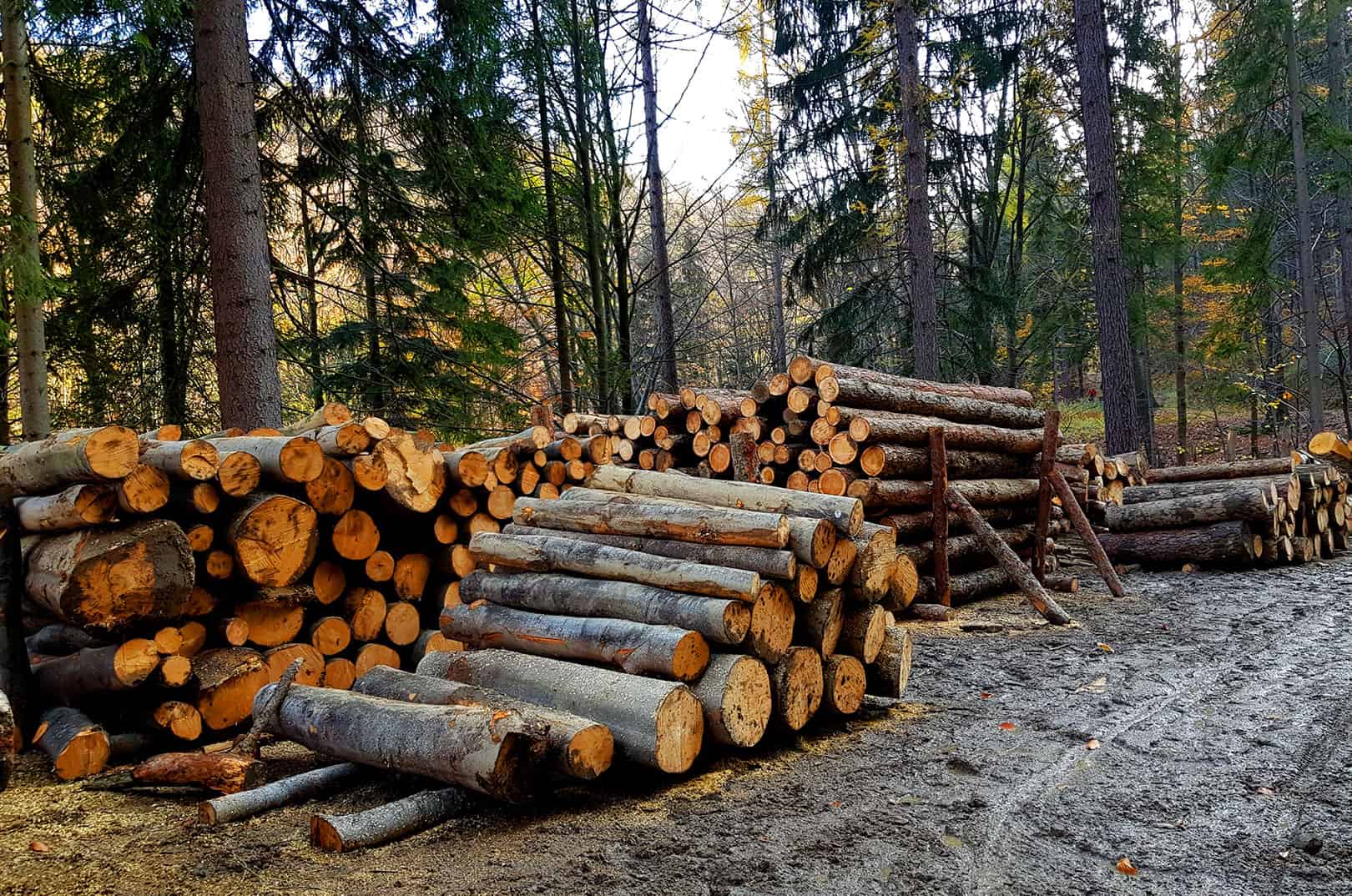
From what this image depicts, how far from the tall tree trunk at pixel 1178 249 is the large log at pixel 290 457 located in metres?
17.8

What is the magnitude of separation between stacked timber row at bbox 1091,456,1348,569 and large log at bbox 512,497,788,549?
24.3 ft

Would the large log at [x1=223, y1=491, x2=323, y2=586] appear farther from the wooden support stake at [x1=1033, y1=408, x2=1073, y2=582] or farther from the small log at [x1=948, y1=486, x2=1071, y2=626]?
the wooden support stake at [x1=1033, y1=408, x2=1073, y2=582]

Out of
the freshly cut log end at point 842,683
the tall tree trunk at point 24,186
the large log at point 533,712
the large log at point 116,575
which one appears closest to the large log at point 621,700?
the large log at point 533,712

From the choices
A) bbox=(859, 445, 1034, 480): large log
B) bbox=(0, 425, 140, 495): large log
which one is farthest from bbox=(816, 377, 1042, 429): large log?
bbox=(0, 425, 140, 495): large log

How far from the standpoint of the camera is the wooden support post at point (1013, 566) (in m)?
7.07

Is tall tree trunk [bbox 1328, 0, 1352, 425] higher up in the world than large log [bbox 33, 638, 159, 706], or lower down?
higher up

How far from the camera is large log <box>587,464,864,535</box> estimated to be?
4680 millimetres

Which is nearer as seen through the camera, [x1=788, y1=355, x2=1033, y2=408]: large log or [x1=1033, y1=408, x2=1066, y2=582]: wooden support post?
[x1=788, y1=355, x2=1033, y2=408]: large log

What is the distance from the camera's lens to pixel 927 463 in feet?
27.6

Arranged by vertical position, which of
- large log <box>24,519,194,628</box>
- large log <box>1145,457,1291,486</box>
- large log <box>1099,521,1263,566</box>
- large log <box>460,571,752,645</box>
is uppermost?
large log <box>24,519,194,628</box>

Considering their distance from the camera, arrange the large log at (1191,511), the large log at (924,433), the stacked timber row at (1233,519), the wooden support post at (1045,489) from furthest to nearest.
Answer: the stacked timber row at (1233,519) < the large log at (1191,511) < the wooden support post at (1045,489) < the large log at (924,433)

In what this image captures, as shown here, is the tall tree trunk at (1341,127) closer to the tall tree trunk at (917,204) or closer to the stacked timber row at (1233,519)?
the stacked timber row at (1233,519)

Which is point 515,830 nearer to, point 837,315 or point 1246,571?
point 1246,571

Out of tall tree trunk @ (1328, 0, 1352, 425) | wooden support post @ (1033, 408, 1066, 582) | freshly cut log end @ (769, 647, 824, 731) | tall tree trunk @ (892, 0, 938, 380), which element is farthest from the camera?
tall tree trunk @ (1328, 0, 1352, 425)
